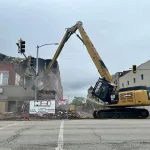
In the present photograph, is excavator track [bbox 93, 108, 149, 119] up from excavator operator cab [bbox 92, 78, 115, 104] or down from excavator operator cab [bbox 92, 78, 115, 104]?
down

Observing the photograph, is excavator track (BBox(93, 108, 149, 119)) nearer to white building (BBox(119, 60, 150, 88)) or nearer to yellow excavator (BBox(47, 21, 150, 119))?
yellow excavator (BBox(47, 21, 150, 119))

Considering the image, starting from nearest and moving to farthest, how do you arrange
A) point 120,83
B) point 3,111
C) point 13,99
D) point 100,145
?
point 100,145 → point 3,111 → point 13,99 → point 120,83

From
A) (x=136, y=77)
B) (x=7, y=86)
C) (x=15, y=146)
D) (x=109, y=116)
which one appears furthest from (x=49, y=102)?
(x=136, y=77)

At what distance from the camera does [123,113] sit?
3084 cm

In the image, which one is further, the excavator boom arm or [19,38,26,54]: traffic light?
the excavator boom arm

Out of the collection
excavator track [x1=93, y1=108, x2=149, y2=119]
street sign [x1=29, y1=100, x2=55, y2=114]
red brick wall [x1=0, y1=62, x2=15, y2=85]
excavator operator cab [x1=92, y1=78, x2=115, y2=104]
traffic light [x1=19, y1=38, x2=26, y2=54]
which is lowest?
excavator track [x1=93, y1=108, x2=149, y2=119]

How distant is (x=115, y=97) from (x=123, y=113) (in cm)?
179

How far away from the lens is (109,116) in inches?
1228

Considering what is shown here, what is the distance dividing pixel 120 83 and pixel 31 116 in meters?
43.2

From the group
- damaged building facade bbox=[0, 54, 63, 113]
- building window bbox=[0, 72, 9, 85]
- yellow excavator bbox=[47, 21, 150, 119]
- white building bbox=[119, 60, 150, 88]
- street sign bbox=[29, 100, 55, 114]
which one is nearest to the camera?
yellow excavator bbox=[47, 21, 150, 119]

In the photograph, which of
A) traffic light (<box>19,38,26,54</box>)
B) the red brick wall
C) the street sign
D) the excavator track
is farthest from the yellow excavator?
the red brick wall

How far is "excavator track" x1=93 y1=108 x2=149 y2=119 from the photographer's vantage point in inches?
1193

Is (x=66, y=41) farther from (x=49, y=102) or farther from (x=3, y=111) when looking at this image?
(x=3, y=111)

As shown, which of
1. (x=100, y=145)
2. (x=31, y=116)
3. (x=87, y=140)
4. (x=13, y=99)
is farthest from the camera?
(x=13, y=99)
